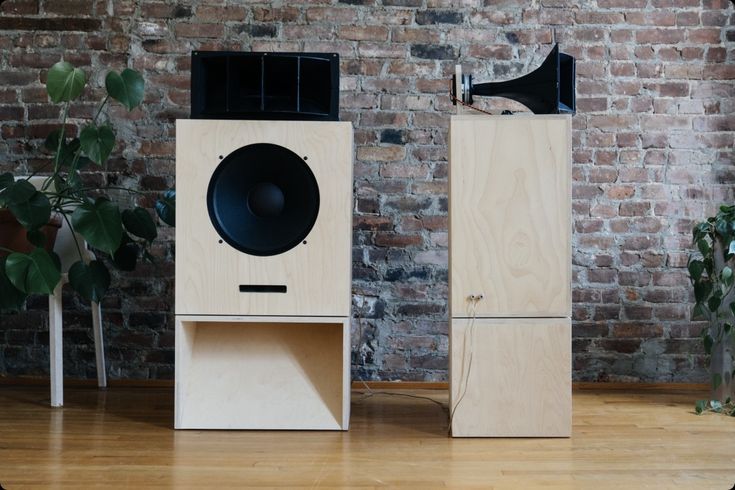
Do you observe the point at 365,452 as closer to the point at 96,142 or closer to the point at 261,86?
the point at 261,86

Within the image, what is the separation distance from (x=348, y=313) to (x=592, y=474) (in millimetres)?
719

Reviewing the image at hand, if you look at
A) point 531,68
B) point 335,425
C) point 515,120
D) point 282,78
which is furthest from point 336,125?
point 531,68

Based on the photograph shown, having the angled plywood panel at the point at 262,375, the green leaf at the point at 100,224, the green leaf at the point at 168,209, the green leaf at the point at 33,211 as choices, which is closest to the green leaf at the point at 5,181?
the green leaf at the point at 33,211

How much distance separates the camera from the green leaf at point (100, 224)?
2.21 metres

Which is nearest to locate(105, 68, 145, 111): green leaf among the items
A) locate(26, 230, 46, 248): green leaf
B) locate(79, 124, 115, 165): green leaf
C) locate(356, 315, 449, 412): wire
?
locate(79, 124, 115, 165): green leaf

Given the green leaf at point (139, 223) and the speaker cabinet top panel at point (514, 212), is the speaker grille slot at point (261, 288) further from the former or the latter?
the green leaf at point (139, 223)

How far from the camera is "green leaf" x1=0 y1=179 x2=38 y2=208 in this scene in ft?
7.25

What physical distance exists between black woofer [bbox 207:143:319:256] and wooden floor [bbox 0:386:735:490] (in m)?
0.51

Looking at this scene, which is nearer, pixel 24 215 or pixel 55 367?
pixel 24 215

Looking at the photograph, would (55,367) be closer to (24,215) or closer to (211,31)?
(24,215)

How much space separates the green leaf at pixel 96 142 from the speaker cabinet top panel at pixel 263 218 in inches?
14.8

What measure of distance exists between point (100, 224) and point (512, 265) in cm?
114

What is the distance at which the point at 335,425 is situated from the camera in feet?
6.95

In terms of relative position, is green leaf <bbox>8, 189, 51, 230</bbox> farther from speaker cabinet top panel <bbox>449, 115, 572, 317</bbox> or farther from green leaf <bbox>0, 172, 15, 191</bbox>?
speaker cabinet top panel <bbox>449, 115, 572, 317</bbox>
